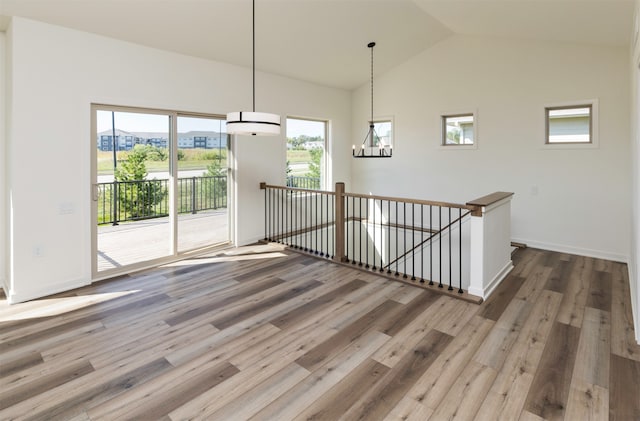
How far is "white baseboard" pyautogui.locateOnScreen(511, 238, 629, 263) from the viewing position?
5109 mm

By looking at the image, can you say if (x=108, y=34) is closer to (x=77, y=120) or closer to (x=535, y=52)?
(x=77, y=120)

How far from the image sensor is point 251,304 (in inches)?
145

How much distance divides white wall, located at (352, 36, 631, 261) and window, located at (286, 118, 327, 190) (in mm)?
1342

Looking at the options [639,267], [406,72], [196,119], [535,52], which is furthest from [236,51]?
[639,267]

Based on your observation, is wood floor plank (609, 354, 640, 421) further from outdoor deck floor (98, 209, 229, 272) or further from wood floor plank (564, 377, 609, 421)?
outdoor deck floor (98, 209, 229, 272)

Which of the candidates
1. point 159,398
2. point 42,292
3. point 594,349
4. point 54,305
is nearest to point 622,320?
point 594,349

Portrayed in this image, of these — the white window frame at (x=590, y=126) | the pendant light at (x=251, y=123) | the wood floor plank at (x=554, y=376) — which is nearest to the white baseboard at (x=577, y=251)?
the white window frame at (x=590, y=126)

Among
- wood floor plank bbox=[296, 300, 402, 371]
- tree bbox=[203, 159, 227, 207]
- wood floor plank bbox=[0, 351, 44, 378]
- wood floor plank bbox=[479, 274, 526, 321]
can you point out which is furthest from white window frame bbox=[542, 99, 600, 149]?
wood floor plank bbox=[0, 351, 44, 378]

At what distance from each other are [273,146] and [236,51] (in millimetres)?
1674

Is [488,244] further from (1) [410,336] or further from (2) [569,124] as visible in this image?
(2) [569,124]

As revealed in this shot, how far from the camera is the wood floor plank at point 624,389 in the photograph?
6.90 feet

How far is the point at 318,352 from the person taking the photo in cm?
279

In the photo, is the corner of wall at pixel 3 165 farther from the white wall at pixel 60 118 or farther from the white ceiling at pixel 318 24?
the white ceiling at pixel 318 24

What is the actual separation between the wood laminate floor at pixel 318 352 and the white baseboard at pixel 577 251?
0.95m
